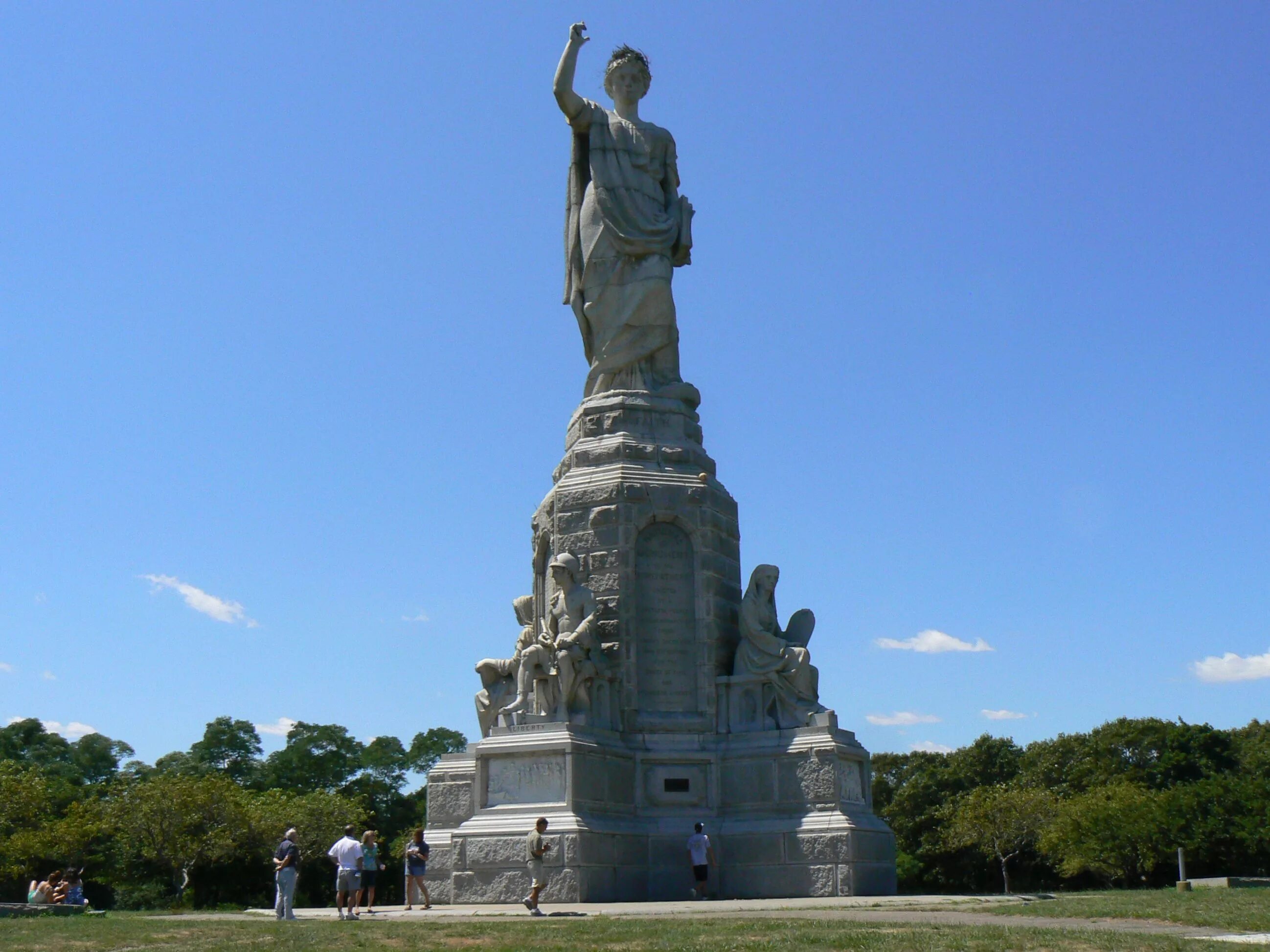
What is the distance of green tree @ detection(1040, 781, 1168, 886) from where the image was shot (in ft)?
144

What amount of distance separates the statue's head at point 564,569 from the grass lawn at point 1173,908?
30.2ft

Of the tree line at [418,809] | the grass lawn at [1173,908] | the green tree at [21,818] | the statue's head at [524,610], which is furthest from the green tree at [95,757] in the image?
the grass lawn at [1173,908]

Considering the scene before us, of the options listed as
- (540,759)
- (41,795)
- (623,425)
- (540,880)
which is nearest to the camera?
(540,880)

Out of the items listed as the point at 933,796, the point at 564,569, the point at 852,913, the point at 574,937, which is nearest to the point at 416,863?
the point at 564,569

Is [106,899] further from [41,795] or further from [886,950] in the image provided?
[886,950]

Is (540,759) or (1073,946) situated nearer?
(1073,946)

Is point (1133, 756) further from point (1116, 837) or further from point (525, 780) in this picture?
point (525, 780)

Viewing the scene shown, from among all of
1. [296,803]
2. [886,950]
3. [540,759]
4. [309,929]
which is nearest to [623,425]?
[540,759]

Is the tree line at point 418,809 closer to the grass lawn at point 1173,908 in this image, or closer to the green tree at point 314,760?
the green tree at point 314,760

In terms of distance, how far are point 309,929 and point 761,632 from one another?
1102cm

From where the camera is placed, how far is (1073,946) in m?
10.9

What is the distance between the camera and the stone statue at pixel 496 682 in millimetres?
23766

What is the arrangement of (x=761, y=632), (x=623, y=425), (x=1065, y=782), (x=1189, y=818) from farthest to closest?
(x=1065, y=782) → (x=1189, y=818) → (x=623, y=425) → (x=761, y=632)

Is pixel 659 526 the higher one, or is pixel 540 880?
pixel 659 526
